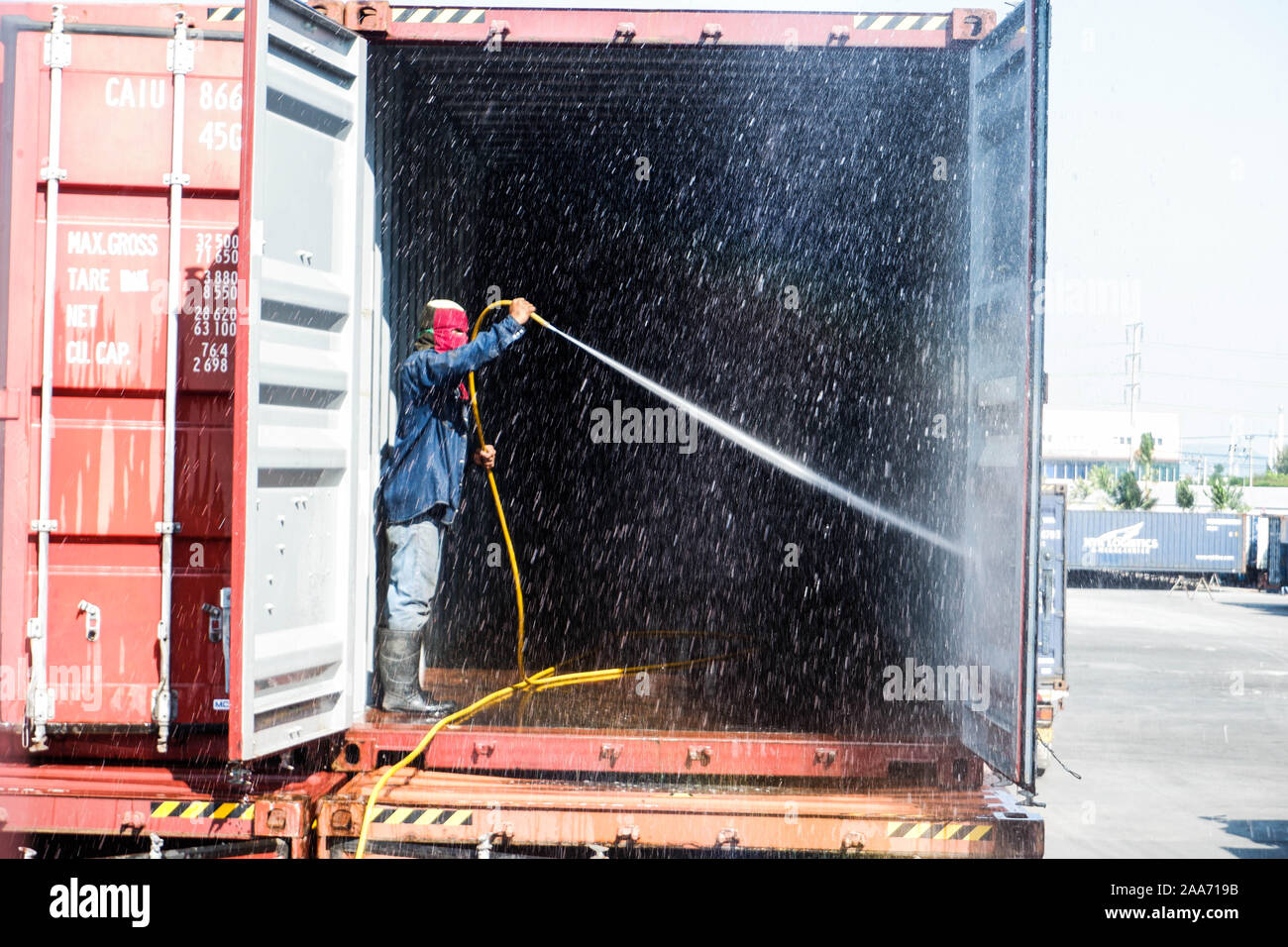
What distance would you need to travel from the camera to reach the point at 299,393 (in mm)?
4238

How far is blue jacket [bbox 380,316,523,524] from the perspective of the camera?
489 centimetres

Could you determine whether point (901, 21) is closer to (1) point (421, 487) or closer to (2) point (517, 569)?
(1) point (421, 487)

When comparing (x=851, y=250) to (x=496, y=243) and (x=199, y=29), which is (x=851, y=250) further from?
(x=199, y=29)

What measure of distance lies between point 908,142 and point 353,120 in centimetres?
332

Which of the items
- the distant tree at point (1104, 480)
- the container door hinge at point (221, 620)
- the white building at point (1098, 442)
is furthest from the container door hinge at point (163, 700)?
the white building at point (1098, 442)

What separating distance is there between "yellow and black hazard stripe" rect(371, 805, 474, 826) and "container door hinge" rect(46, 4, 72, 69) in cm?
335

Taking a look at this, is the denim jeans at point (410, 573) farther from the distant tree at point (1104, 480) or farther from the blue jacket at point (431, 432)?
the distant tree at point (1104, 480)

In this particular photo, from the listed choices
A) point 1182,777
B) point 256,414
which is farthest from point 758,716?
point 1182,777

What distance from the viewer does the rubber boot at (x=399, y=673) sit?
16.0 feet

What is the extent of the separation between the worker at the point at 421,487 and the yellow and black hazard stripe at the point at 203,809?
0.91m

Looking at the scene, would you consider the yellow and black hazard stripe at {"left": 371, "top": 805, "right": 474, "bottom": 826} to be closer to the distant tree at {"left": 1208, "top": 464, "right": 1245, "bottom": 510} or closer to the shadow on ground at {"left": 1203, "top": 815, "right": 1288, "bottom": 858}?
the shadow on ground at {"left": 1203, "top": 815, "right": 1288, "bottom": 858}

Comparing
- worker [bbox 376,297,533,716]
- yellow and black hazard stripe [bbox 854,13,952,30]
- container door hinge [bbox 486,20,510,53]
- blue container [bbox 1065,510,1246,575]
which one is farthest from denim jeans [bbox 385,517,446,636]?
blue container [bbox 1065,510,1246,575]

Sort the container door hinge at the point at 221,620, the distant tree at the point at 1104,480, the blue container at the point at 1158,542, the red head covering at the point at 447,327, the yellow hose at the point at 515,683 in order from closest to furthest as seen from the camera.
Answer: the yellow hose at the point at 515,683 → the container door hinge at the point at 221,620 → the red head covering at the point at 447,327 → the blue container at the point at 1158,542 → the distant tree at the point at 1104,480

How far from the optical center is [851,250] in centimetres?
750
